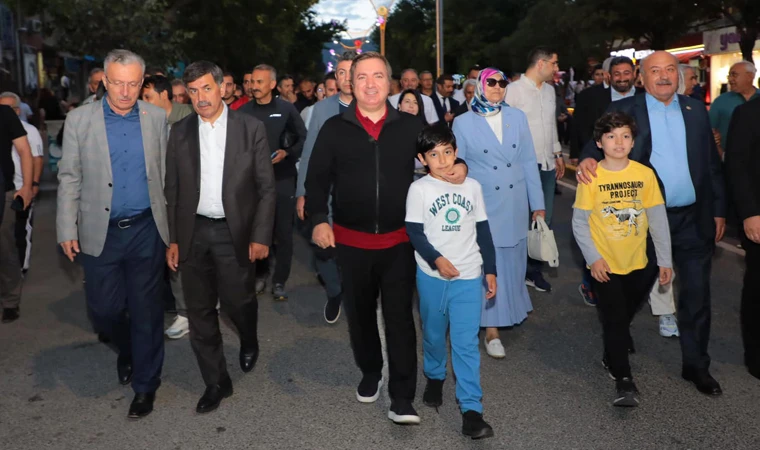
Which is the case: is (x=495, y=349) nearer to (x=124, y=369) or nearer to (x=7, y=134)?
(x=124, y=369)

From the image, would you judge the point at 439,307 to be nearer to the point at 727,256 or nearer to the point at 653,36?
the point at 727,256

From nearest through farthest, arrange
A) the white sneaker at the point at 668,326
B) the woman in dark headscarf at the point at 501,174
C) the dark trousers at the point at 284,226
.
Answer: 1. the woman in dark headscarf at the point at 501,174
2. the white sneaker at the point at 668,326
3. the dark trousers at the point at 284,226

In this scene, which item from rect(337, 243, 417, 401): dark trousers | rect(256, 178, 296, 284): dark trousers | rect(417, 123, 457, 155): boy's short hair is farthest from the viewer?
rect(256, 178, 296, 284): dark trousers

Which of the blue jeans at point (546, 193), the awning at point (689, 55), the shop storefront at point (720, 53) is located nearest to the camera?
the blue jeans at point (546, 193)

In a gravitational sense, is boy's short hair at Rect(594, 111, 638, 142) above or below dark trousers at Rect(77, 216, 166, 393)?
above

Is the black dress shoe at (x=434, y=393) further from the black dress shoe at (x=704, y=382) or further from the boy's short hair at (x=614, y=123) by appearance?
the boy's short hair at (x=614, y=123)

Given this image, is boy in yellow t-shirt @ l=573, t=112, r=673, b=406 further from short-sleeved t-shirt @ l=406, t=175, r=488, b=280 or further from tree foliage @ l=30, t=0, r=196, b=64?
tree foliage @ l=30, t=0, r=196, b=64

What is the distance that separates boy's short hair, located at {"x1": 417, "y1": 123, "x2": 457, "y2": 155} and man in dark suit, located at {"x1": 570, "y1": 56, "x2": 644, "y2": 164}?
4.22 m

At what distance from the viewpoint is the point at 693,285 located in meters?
5.48

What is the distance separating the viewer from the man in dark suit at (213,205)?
205 inches

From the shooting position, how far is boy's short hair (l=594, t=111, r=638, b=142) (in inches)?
200

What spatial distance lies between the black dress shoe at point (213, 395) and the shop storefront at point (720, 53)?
30.9 meters

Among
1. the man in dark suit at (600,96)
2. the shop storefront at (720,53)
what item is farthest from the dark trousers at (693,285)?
the shop storefront at (720,53)

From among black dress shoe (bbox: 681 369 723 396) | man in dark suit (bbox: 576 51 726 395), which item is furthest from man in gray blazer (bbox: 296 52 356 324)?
black dress shoe (bbox: 681 369 723 396)
